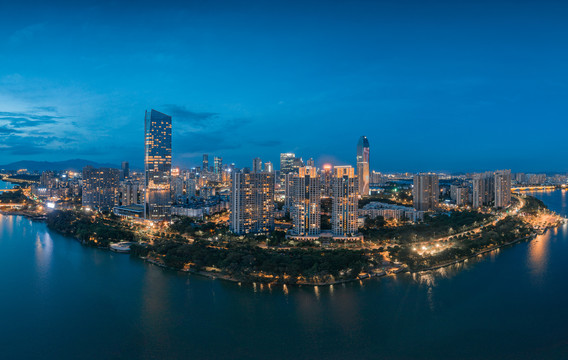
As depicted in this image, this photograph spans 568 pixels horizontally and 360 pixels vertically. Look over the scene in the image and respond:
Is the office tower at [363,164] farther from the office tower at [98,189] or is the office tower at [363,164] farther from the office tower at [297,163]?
the office tower at [98,189]

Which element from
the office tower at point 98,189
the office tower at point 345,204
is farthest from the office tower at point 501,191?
the office tower at point 98,189

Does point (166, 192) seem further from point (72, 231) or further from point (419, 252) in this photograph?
point (419, 252)

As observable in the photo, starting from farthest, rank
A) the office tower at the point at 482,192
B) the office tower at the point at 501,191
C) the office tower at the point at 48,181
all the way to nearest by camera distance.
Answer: the office tower at the point at 48,181, the office tower at the point at 482,192, the office tower at the point at 501,191

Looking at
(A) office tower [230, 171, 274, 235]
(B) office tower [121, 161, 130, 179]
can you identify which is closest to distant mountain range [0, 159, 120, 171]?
(B) office tower [121, 161, 130, 179]

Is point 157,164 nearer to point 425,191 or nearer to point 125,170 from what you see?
point 425,191

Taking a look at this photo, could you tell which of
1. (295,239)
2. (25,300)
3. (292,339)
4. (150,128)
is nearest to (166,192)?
(150,128)
